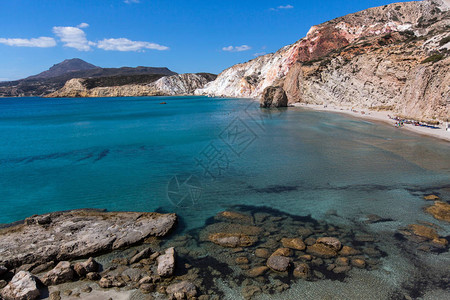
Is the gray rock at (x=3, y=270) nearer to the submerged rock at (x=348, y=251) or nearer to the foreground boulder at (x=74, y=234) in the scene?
the foreground boulder at (x=74, y=234)

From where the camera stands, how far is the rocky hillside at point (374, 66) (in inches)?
1113

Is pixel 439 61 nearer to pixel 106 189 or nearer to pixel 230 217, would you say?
pixel 230 217

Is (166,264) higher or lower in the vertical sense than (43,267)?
higher

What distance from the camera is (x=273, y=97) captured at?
178 ft

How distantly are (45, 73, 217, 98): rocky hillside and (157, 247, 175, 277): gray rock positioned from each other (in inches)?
5736

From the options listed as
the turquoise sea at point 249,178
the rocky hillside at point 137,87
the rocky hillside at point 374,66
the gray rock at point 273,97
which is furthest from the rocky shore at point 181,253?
the rocky hillside at point 137,87

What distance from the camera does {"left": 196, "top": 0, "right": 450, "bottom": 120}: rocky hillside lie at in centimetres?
2828

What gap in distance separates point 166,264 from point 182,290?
0.83 m

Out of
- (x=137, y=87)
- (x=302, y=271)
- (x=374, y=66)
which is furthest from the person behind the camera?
(x=137, y=87)

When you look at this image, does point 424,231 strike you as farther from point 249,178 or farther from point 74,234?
point 74,234

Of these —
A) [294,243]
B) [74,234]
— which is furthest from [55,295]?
[294,243]

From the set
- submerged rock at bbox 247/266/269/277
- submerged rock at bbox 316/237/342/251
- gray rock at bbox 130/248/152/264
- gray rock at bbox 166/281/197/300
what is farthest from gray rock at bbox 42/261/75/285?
submerged rock at bbox 316/237/342/251

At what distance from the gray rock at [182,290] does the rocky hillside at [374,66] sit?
93.7 ft

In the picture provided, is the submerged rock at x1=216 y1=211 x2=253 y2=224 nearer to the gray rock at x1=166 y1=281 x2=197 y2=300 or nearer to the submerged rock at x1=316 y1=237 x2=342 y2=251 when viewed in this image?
the submerged rock at x1=316 y1=237 x2=342 y2=251
